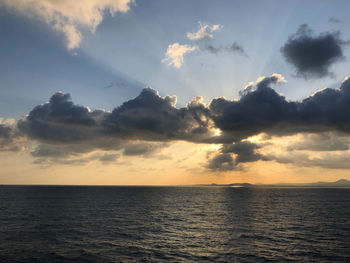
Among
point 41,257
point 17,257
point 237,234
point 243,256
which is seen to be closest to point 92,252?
point 41,257

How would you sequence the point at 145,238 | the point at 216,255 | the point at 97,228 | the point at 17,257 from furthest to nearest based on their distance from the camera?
the point at 97,228 < the point at 145,238 < the point at 216,255 < the point at 17,257

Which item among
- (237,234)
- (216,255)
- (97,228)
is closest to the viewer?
(216,255)

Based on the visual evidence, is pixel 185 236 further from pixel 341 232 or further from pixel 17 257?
pixel 341 232

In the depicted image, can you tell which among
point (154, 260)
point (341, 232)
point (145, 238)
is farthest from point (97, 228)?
point (341, 232)

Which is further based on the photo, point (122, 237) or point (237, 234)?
point (237, 234)

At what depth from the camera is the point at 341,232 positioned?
53812mm

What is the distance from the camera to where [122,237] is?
48438 millimetres

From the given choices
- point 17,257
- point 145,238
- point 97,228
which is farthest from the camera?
point 97,228

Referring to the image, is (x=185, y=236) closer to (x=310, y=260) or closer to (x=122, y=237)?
(x=122, y=237)

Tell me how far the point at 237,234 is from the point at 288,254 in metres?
14.4

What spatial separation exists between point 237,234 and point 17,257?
38.9 meters

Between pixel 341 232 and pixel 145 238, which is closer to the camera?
pixel 145 238

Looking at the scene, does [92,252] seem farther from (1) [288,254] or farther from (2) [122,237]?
(1) [288,254]

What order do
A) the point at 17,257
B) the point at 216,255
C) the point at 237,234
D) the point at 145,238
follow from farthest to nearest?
1. the point at 237,234
2. the point at 145,238
3. the point at 216,255
4. the point at 17,257
